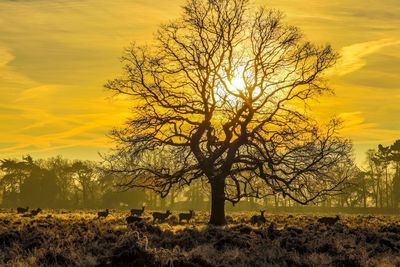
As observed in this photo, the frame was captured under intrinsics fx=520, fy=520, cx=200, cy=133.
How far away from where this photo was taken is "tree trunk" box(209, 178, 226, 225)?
30.2 metres

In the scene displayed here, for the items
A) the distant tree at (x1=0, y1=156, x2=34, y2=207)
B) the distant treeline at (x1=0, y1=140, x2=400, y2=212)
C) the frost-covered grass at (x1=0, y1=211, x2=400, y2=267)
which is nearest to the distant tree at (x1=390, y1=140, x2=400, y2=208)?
the distant treeline at (x1=0, y1=140, x2=400, y2=212)

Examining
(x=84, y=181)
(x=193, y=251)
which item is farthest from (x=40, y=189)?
(x=193, y=251)

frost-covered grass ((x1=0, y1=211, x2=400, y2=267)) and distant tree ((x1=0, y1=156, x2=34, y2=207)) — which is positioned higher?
distant tree ((x1=0, y1=156, x2=34, y2=207))

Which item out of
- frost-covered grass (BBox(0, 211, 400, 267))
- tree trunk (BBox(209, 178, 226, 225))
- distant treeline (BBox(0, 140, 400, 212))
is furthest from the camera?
distant treeline (BBox(0, 140, 400, 212))

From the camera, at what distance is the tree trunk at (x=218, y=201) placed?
30.2 m

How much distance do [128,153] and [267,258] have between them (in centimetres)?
1660

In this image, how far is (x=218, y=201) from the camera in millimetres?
30562

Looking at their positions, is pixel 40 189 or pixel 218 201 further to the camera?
pixel 40 189

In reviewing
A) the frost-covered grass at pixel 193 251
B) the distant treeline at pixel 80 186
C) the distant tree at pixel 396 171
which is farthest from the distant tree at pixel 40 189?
the frost-covered grass at pixel 193 251

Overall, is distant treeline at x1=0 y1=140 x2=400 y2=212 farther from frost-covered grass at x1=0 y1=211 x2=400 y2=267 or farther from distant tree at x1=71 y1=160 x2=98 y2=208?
frost-covered grass at x1=0 y1=211 x2=400 y2=267

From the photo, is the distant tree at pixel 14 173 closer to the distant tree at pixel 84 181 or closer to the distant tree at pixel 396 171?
the distant tree at pixel 84 181

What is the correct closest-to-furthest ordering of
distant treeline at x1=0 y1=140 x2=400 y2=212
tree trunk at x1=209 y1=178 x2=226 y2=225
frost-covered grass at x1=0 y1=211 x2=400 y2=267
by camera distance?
frost-covered grass at x1=0 y1=211 x2=400 y2=267 < tree trunk at x1=209 y1=178 x2=226 y2=225 < distant treeline at x1=0 y1=140 x2=400 y2=212

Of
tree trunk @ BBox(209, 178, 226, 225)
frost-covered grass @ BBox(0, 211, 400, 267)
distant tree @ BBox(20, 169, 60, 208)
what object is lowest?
frost-covered grass @ BBox(0, 211, 400, 267)

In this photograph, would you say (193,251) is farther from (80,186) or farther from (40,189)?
(80,186)
